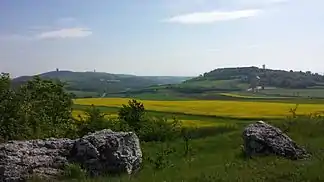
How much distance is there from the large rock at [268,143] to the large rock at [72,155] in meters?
4.95

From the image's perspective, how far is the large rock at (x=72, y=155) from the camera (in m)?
13.8

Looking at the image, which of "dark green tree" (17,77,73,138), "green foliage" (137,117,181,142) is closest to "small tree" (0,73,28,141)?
"dark green tree" (17,77,73,138)

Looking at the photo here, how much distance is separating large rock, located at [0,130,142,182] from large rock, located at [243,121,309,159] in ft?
16.2

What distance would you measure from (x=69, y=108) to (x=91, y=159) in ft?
74.3

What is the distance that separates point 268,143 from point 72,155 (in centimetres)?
736

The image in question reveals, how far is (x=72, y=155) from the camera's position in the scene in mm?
15250

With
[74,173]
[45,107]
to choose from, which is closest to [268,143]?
[74,173]

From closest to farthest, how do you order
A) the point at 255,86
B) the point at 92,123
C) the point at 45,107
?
the point at 92,123 → the point at 45,107 → the point at 255,86

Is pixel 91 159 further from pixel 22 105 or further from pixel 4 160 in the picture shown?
pixel 22 105

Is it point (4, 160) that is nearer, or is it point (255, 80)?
point (4, 160)

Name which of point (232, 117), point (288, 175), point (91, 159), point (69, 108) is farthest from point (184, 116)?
point (288, 175)

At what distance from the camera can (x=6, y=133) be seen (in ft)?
85.0

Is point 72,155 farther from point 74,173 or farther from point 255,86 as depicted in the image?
point 255,86

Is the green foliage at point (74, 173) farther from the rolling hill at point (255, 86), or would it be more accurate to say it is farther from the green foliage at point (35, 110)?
the rolling hill at point (255, 86)
